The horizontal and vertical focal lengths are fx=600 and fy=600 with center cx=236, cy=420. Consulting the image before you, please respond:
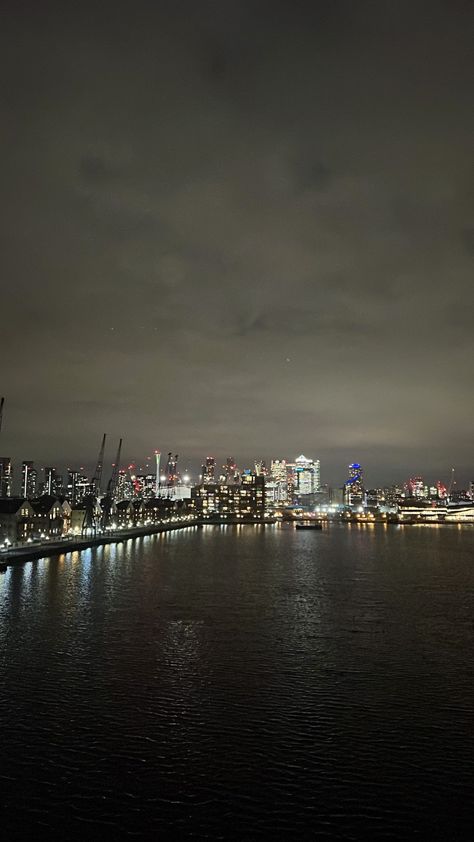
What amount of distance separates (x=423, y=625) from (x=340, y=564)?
40352 millimetres

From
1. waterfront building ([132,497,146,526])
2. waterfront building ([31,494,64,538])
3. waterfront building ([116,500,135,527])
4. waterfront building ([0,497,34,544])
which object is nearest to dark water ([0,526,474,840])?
waterfront building ([0,497,34,544])

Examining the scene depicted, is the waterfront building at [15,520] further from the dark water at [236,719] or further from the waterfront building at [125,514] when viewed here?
the waterfront building at [125,514]

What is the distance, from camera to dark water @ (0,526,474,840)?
14.2 m

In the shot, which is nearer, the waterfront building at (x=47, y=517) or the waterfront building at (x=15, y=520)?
the waterfront building at (x=15, y=520)

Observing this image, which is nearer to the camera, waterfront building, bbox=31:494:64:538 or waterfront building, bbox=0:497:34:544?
Result: waterfront building, bbox=0:497:34:544

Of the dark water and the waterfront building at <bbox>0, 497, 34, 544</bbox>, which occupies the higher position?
the waterfront building at <bbox>0, 497, 34, 544</bbox>

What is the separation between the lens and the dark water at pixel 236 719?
14.2m

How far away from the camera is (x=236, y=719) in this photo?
2009cm

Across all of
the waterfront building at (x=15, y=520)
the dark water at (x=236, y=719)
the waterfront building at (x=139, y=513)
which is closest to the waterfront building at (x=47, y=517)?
the waterfront building at (x=15, y=520)

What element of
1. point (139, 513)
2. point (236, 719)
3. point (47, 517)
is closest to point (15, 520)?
point (47, 517)

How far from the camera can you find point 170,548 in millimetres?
100688

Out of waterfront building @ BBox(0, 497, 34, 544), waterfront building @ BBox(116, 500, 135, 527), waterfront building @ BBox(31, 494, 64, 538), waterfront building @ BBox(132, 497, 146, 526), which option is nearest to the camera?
waterfront building @ BBox(0, 497, 34, 544)

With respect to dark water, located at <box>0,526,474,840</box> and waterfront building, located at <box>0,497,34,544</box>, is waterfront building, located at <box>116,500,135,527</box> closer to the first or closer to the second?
waterfront building, located at <box>0,497,34,544</box>

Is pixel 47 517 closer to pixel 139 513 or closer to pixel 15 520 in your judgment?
pixel 15 520
